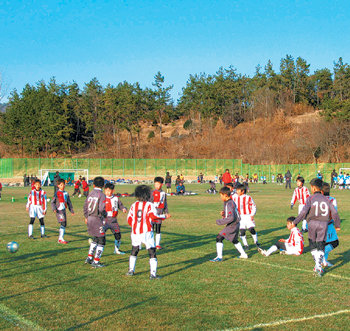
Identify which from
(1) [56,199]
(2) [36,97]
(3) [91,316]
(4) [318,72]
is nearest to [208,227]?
(1) [56,199]

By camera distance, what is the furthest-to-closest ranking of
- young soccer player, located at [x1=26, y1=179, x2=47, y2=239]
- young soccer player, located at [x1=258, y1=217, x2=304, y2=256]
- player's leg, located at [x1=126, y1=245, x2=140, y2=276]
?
young soccer player, located at [x1=26, y1=179, x2=47, y2=239] → young soccer player, located at [x1=258, y1=217, x2=304, y2=256] → player's leg, located at [x1=126, y1=245, x2=140, y2=276]

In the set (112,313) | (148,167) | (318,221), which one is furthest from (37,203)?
(148,167)

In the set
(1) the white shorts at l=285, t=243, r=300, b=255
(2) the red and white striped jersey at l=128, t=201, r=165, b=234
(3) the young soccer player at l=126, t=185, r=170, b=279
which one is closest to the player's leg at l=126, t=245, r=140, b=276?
(3) the young soccer player at l=126, t=185, r=170, b=279

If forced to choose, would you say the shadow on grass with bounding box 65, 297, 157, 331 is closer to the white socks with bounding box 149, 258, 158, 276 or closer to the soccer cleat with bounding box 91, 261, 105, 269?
the white socks with bounding box 149, 258, 158, 276

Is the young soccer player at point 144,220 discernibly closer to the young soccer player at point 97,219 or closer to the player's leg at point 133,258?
the player's leg at point 133,258

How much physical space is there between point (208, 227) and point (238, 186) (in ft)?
15.5

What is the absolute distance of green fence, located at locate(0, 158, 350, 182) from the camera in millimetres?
63819

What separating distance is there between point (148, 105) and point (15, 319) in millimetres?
85654

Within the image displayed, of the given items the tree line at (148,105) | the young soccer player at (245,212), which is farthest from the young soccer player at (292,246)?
the tree line at (148,105)

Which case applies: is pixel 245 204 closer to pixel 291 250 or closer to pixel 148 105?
pixel 291 250

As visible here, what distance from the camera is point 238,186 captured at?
38.0 feet

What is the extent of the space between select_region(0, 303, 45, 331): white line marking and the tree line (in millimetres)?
76429

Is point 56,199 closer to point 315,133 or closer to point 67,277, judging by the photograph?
point 67,277

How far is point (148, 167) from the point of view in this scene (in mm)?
68500
